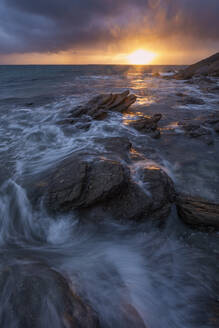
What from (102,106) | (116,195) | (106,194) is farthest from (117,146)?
(102,106)

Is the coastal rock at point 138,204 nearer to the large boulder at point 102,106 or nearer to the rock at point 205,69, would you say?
the large boulder at point 102,106

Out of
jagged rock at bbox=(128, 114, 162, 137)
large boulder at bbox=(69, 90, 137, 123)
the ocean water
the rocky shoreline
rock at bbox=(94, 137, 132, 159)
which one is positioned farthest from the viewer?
large boulder at bbox=(69, 90, 137, 123)

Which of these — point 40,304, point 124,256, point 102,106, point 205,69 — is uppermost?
point 205,69

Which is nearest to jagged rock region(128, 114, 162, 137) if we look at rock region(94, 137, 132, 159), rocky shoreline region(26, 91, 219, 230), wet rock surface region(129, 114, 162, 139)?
wet rock surface region(129, 114, 162, 139)

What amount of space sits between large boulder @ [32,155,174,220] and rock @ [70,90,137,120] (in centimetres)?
732

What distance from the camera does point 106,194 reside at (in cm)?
382

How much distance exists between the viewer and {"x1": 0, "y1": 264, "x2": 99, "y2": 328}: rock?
192cm

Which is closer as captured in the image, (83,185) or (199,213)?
(199,213)

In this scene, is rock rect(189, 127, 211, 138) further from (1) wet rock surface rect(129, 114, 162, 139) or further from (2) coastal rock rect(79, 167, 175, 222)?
(2) coastal rock rect(79, 167, 175, 222)

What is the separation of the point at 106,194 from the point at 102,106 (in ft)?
31.7

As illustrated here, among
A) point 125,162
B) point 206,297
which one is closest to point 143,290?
point 206,297

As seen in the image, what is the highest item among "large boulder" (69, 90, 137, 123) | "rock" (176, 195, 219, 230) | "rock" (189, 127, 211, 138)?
"large boulder" (69, 90, 137, 123)

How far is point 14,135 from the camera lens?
8812mm

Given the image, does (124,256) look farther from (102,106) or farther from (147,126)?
(102,106)
